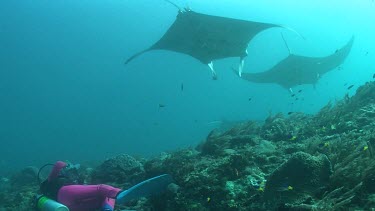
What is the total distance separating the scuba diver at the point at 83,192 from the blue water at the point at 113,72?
2305 inches

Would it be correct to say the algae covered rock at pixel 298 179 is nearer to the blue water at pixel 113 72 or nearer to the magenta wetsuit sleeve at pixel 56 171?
the magenta wetsuit sleeve at pixel 56 171

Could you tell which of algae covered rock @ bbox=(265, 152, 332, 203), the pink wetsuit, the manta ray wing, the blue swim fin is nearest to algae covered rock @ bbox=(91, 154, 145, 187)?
the pink wetsuit

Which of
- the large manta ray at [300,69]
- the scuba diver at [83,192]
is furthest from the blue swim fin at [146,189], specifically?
the large manta ray at [300,69]

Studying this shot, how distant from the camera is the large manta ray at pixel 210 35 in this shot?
10047mm

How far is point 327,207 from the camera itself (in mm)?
3688

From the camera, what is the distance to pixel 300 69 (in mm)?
16344

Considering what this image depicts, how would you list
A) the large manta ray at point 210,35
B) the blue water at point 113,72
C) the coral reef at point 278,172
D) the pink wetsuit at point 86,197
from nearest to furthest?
the coral reef at point 278,172, the pink wetsuit at point 86,197, the large manta ray at point 210,35, the blue water at point 113,72

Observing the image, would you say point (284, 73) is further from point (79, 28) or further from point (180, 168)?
point (79, 28)

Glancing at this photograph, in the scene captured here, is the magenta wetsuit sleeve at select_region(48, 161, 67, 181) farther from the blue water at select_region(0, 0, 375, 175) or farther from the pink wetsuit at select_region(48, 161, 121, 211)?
the blue water at select_region(0, 0, 375, 175)

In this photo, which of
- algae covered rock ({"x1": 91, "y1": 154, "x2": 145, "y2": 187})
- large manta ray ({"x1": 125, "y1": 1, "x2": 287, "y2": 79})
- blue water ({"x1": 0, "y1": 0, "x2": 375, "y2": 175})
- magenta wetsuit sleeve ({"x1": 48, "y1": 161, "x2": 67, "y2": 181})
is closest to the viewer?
magenta wetsuit sleeve ({"x1": 48, "y1": 161, "x2": 67, "y2": 181})

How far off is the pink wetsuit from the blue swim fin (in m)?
0.58

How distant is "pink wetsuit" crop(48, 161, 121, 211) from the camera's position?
19.1 feet

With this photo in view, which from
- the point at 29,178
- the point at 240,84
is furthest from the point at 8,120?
the point at 29,178

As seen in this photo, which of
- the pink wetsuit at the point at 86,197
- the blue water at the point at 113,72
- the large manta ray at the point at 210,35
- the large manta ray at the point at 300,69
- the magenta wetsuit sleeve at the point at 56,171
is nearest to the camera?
the pink wetsuit at the point at 86,197
